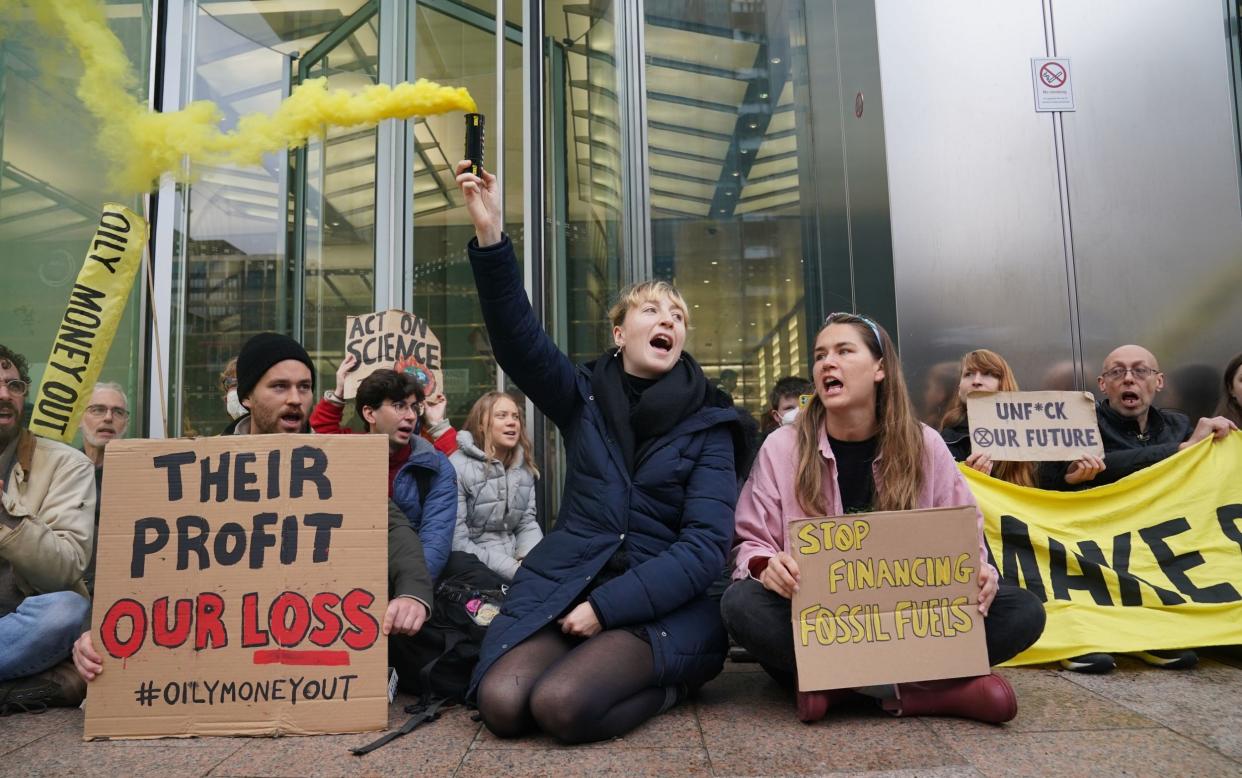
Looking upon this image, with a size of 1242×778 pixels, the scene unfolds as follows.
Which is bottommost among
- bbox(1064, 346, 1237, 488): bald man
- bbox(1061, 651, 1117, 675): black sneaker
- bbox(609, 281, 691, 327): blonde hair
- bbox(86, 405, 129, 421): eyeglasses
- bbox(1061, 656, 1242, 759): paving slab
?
bbox(1061, 656, 1242, 759): paving slab

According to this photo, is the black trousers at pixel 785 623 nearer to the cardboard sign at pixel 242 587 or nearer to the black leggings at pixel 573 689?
the black leggings at pixel 573 689

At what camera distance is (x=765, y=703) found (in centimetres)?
291

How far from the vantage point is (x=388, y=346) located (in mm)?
A: 4957

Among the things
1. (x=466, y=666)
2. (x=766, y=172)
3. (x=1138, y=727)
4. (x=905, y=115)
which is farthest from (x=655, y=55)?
(x=1138, y=727)

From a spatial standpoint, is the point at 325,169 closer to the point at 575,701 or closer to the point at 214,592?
the point at 214,592

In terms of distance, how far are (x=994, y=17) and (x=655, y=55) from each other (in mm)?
2616

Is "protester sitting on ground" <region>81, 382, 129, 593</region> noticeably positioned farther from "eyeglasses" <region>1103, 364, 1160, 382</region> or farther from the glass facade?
"eyeglasses" <region>1103, 364, 1160, 382</region>

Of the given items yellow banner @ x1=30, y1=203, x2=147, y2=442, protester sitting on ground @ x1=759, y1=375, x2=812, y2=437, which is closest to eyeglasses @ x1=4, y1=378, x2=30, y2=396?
yellow banner @ x1=30, y1=203, x2=147, y2=442

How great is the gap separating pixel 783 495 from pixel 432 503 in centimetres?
151

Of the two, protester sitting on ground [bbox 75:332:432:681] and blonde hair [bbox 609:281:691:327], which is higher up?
blonde hair [bbox 609:281:691:327]

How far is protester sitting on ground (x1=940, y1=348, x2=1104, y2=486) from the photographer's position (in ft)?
13.0

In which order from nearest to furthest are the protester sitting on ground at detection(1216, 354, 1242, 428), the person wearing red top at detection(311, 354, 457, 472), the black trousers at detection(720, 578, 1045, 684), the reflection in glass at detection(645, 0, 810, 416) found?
the black trousers at detection(720, 578, 1045, 684) < the protester sitting on ground at detection(1216, 354, 1242, 428) < the person wearing red top at detection(311, 354, 457, 472) < the reflection in glass at detection(645, 0, 810, 416)

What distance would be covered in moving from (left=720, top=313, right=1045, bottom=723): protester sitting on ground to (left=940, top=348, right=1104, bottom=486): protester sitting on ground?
1.19 metres

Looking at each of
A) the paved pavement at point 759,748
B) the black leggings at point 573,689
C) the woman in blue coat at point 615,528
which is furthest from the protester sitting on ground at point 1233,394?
the black leggings at point 573,689
